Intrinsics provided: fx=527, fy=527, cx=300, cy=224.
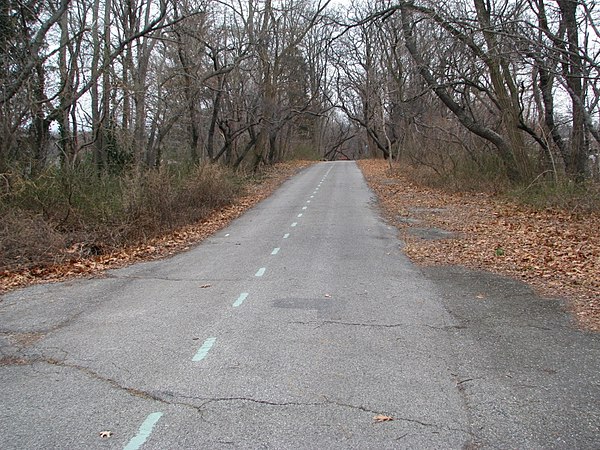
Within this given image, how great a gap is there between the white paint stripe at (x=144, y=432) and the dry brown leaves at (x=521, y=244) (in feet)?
→ 15.6

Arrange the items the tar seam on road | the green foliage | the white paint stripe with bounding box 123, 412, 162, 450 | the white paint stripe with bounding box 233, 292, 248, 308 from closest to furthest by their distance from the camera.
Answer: the white paint stripe with bounding box 123, 412, 162, 450 → the tar seam on road → the white paint stripe with bounding box 233, 292, 248, 308 → the green foliage

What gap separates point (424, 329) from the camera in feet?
19.1

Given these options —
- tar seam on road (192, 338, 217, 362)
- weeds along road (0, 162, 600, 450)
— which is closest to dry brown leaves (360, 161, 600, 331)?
weeds along road (0, 162, 600, 450)

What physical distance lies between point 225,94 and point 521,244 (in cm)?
2002

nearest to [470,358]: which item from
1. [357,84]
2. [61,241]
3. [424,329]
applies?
[424,329]

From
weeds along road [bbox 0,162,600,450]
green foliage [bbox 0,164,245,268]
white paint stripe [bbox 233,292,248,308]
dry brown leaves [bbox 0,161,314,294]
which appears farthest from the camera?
green foliage [bbox 0,164,245,268]

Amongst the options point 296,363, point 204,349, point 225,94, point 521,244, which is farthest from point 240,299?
point 225,94

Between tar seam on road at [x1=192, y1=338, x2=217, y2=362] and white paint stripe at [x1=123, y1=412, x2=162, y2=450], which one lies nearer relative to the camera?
white paint stripe at [x1=123, y1=412, x2=162, y2=450]

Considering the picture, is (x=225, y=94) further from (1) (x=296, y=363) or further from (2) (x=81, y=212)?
(1) (x=296, y=363)

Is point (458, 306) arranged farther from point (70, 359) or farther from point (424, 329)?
point (70, 359)

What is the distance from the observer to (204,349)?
5195 mm

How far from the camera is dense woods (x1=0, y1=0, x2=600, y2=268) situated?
42.5ft

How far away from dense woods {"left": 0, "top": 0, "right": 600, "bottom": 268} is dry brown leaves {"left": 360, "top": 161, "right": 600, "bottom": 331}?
2.42 meters

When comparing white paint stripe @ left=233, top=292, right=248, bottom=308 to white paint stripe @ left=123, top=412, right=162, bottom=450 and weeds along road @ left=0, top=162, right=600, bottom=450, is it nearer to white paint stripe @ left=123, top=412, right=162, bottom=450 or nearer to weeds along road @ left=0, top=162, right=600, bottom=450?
weeds along road @ left=0, top=162, right=600, bottom=450
